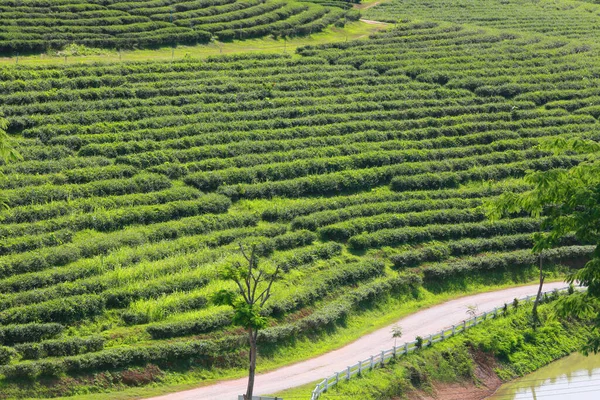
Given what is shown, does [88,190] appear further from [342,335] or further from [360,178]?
[360,178]

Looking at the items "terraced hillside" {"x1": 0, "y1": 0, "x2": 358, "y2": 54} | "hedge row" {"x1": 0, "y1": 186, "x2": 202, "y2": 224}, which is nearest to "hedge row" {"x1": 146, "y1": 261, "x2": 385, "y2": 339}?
"hedge row" {"x1": 0, "y1": 186, "x2": 202, "y2": 224}

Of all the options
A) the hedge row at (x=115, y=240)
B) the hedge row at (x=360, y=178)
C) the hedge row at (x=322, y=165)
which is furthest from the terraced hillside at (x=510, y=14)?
the hedge row at (x=115, y=240)

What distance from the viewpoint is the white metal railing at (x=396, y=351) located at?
38.4 m

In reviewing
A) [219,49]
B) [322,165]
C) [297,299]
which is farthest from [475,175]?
[219,49]

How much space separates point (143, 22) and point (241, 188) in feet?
Result: 93.7

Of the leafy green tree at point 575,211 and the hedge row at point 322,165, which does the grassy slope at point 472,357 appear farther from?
the hedge row at point 322,165

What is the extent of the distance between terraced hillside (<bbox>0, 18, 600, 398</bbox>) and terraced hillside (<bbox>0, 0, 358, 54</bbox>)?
6.14 m

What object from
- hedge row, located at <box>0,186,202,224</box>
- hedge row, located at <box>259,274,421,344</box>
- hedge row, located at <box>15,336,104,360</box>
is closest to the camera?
hedge row, located at <box>15,336,104,360</box>

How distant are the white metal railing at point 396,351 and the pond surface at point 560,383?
11.6 ft

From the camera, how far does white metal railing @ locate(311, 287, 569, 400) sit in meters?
38.4

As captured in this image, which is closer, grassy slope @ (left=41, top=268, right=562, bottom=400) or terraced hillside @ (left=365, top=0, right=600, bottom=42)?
grassy slope @ (left=41, top=268, right=562, bottom=400)

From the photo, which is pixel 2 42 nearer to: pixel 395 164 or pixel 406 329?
pixel 395 164

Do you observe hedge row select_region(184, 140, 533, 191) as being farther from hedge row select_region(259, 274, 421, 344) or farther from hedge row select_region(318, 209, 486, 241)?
hedge row select_region(259, 274, 421, 344)

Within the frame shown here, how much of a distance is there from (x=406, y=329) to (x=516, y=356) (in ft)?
18.3
